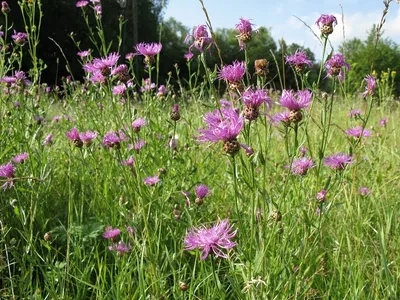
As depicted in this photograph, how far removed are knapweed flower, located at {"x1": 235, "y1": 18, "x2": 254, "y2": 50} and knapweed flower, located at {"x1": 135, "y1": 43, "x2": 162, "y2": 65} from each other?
0.38m

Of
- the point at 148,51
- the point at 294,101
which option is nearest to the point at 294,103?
the point at 294,101

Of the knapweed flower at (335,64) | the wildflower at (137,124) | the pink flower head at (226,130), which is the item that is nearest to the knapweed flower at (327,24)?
the knapweed flower at (335,64)

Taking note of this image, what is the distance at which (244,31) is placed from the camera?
118cm

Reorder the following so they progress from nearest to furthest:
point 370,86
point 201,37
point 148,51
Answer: point 201,37, point 370,86, point 148,51

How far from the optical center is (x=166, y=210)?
1.53 m

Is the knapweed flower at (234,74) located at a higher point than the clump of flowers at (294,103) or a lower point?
higher

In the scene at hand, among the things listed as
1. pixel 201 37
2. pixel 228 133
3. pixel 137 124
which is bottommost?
pixel 137 124

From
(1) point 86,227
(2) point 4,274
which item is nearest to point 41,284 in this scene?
(2) point 4,274

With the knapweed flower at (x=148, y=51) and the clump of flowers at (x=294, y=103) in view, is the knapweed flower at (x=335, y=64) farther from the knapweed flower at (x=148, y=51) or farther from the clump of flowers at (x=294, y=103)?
the knapweed flower at (x=148, y=51)

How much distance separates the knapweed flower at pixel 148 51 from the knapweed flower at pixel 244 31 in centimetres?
38

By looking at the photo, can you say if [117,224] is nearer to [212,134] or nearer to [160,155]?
[160,155]

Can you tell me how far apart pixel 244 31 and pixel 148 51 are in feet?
1.48

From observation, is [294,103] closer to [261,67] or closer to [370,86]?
[261,67]

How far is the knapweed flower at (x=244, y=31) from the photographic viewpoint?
1.17 m
